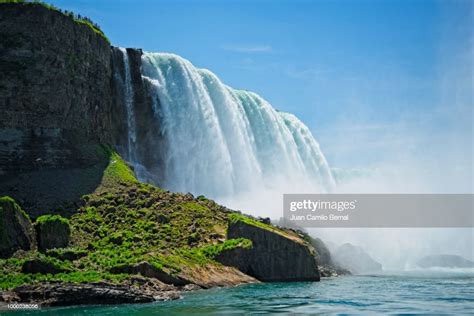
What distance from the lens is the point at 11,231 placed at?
46156 mm

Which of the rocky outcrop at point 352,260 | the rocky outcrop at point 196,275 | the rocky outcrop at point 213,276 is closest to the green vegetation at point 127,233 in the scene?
the rocky outcrop at point 196,275

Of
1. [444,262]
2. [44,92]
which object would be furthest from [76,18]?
[444,262]

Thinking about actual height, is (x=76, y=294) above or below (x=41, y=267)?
below

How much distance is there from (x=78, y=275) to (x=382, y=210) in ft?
231

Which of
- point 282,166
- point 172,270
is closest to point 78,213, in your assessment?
point 172,270

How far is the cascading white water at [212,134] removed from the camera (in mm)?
77188

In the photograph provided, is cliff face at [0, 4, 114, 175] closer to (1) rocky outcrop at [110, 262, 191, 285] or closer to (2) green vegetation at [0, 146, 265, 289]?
(2) green vegetation at [0, 146, 265, 289]

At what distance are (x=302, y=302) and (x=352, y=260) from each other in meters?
49.6

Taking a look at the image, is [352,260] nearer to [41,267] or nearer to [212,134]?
[212,134]

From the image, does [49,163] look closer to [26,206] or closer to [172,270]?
[26,206]

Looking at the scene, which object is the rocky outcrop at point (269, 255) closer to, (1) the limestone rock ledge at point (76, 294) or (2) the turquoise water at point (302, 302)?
(2) the turquoise water at point (302, 302)

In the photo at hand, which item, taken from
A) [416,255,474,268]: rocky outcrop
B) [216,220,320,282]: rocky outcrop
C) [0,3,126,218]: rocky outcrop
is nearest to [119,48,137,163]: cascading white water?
[0,3,126,218]: rocky outcrop

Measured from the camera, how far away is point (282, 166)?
93625 millimetres

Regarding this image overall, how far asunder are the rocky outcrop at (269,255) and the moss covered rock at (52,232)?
12.1 metres
